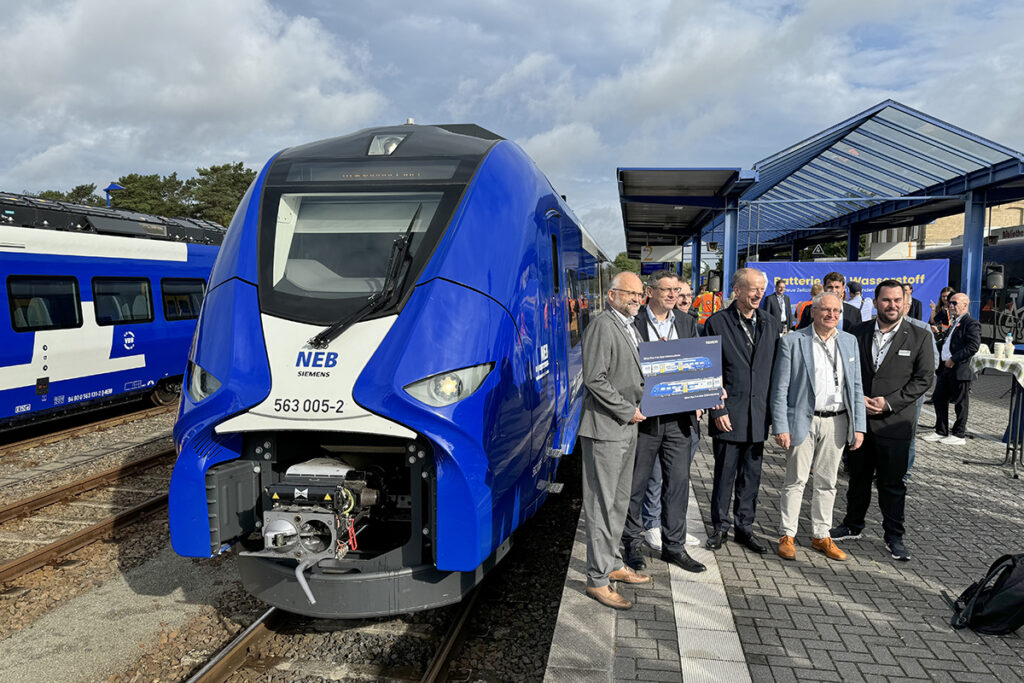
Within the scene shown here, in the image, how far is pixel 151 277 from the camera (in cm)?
1221

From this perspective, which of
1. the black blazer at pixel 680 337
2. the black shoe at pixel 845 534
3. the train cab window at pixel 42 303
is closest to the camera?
the black blazer at pixel 680 337

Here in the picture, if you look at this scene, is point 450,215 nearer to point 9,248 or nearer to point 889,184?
point 9,248

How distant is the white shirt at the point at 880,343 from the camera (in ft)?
17.0

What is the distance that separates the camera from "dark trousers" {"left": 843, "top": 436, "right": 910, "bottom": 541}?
16.5 feet

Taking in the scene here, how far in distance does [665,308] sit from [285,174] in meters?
2.72

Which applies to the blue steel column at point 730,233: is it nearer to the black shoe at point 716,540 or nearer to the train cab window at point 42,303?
the black shoe at point 716,540

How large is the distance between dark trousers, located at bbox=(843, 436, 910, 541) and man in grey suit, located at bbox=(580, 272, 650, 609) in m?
2.08

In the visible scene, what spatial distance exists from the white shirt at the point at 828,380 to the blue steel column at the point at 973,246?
37.6ft

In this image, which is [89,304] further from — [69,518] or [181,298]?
[69,518]

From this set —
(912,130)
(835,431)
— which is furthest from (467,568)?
(912,130)

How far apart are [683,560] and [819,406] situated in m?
1.49

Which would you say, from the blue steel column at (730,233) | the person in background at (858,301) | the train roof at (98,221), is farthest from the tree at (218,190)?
the person in background at (858,301)

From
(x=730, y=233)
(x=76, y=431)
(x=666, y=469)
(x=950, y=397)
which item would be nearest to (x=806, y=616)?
(x=666, y=469)

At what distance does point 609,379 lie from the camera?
4.28 meters
